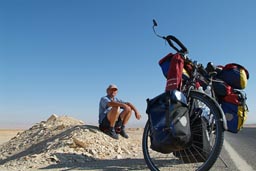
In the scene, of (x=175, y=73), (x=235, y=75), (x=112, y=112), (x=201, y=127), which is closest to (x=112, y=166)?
(x=201, y=127)

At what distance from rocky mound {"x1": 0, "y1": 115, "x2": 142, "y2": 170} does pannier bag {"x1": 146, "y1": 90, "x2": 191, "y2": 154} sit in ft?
7.94

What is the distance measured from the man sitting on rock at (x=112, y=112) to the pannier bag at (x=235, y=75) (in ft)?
12.6

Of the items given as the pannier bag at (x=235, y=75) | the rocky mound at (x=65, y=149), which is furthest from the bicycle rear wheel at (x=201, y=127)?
the rocky mound at (x=65, y=149)

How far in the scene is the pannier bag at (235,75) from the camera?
15.0 ft

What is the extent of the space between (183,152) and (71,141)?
3.61 meters

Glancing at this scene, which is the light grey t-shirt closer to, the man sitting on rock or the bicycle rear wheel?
the man sitting on rock

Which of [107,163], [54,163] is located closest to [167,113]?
[107,163]

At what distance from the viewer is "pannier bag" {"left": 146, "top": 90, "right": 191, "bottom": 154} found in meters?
3.64

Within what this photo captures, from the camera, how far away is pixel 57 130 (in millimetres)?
9820

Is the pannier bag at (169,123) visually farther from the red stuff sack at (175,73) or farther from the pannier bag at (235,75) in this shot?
the pannier bag at (235,75)

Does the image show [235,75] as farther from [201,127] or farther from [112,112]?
[112,112]

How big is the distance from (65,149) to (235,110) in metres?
3.74

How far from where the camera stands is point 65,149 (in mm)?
6887

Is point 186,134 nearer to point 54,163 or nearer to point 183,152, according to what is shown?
point 183,152
